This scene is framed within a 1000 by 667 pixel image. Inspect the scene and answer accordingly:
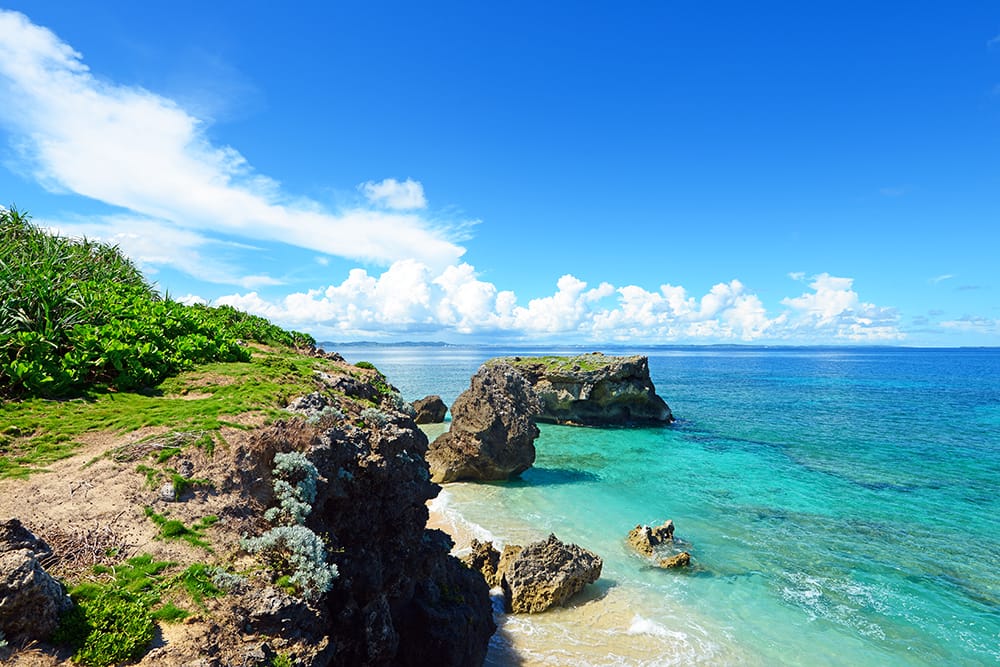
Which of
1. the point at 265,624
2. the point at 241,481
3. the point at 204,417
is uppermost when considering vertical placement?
the point at 204,417

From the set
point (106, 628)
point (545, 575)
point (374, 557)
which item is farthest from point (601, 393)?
point (106, 628)

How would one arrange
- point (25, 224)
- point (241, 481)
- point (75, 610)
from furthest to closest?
point (25, 224) < point (241, 481) < point (75, 610)

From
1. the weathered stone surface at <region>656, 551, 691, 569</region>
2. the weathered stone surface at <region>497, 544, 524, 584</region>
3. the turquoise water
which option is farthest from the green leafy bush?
the weathered stone surface at <region>656, 551, 691, 569</region>

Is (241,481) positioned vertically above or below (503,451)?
above

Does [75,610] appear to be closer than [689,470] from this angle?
Yes

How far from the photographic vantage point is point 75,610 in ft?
18.9

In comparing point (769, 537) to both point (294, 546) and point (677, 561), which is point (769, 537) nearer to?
point (677, 561)

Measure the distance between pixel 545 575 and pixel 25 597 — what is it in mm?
13881

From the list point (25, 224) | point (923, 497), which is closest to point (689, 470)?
point (923, 497)

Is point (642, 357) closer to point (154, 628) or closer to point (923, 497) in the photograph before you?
point (923, 497)

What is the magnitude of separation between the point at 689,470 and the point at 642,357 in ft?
61.0

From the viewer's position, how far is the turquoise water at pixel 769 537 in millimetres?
14461

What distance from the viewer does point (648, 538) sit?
2039 cm

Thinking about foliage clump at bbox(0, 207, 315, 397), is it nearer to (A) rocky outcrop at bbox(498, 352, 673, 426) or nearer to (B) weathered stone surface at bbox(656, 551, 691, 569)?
(B) weathered stone surface at bbox(656, 551, 691, 569)
